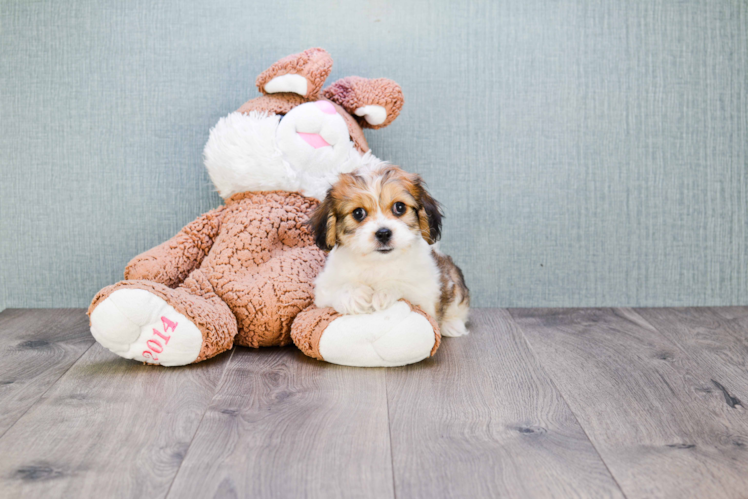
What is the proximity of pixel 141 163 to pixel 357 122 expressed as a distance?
34.4 inches

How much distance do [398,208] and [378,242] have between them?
13 cm

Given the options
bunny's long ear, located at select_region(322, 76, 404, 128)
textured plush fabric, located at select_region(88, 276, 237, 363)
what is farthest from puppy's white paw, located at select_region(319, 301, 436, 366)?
bunny's long ear, located at select_region(322, 76, 404, 128)

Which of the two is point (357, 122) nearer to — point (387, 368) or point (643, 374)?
point (387, 368)

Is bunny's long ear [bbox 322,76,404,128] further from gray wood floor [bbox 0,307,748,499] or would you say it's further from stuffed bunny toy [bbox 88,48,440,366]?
gray wood floor [bbox 0,307,748,499]

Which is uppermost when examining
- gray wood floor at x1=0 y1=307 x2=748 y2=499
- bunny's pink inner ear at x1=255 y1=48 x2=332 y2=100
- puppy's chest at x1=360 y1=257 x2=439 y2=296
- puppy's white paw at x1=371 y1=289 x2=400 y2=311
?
bunny's pink inner ear at x1=255 y1=48 x2=332 y2=100

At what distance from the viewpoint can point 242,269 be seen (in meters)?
2.07

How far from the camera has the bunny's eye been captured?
182 centimetres

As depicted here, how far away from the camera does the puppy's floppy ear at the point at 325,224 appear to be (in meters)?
1.86

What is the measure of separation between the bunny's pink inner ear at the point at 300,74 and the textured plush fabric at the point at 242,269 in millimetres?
360

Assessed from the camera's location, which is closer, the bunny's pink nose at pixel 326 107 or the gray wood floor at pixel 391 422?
the gray wood floor at pixel 391 422

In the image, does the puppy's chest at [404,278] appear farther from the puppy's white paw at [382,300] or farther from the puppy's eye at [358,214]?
the puppy's eye at [358,214]

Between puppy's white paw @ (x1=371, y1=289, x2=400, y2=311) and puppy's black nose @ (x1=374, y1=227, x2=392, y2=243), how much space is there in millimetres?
193

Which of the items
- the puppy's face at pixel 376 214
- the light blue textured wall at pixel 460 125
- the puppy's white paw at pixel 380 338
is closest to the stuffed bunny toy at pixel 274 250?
the puppy's white paw at pixel 380 338

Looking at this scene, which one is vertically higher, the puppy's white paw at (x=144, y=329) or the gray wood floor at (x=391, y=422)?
the puppy's white paw at (x=144, y=329)
